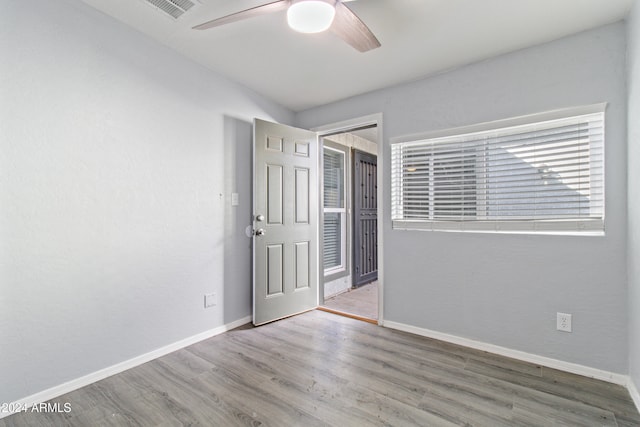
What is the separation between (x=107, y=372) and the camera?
202cm

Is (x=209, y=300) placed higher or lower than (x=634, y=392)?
higher

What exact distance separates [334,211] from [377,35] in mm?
2523

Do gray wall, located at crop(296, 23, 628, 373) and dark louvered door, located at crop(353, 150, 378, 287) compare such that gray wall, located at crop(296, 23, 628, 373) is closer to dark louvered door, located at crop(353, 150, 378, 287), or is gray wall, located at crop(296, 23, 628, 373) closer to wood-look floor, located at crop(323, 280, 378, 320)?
wood-look floor, located at crop(323, 280, 378, 320)

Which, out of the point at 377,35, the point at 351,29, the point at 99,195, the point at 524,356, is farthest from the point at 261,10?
the point at 524,356

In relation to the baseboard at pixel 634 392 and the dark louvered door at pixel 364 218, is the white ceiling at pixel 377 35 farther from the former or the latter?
the baseboard at pixel 634 392

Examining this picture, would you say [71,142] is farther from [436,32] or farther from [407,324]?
[407,324]

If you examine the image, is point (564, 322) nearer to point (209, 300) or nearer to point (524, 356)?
point (524, 356)

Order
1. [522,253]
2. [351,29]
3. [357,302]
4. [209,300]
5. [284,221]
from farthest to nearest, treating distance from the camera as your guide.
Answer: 1. [357,302]
2. [284,221]
3. [209,300]
4. [522,253]
5. [351,29]

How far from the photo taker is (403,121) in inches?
113

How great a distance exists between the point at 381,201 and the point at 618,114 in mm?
1791

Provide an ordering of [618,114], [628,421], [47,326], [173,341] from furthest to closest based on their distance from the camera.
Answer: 1. [173,341]
2. [618,114]
3. [47,326]
4. [628,421]

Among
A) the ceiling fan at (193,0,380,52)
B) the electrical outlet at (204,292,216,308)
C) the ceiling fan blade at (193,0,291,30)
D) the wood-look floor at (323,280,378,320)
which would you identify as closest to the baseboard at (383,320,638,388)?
the wood-look floor at (323,280,378,320)

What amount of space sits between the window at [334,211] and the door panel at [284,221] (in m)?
0.75

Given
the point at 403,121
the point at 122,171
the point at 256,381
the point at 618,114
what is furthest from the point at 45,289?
the point at 618,114
